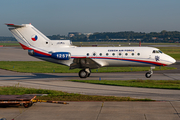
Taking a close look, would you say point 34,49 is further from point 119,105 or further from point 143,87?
point 119,105

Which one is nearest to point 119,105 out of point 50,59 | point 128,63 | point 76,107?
point 76,107

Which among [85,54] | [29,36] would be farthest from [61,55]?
[29,36]

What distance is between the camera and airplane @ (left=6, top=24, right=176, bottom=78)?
27234 mm

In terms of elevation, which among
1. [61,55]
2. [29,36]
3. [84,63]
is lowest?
[84,63]

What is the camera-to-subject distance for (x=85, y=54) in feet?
91.0

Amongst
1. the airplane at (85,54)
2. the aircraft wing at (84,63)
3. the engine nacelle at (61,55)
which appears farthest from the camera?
the engine nacelle at (61,55)

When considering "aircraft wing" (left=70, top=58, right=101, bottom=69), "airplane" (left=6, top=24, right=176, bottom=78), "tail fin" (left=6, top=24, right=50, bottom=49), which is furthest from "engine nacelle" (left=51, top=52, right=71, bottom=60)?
"tail fin" (left=6, top=24, right=50, bottom=49)

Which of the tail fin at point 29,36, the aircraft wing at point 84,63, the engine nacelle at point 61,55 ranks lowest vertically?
the aircraft wing at point 84,63

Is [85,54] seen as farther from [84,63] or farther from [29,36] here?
[29,36]

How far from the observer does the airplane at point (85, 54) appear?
27.2 metres

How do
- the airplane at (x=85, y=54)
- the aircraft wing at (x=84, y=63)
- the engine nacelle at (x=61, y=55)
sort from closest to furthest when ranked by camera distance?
the aircraft wing at (x=84, y=63), the airplane at (x=85, y=54), the engine nacelle at (x=61, y=55)

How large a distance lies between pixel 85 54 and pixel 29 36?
22.0 ft

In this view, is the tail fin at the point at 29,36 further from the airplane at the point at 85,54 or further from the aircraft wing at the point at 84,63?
the aircraft wing at the point at 84,63

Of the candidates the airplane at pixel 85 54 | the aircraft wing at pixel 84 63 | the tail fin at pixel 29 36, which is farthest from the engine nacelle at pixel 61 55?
the tail fin at pixel 29 36
